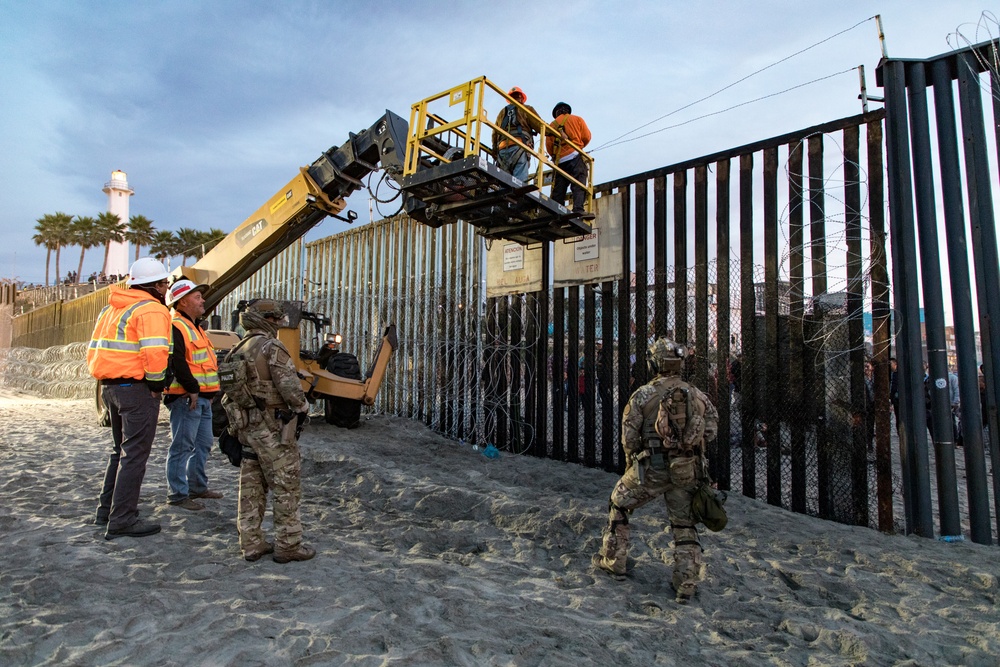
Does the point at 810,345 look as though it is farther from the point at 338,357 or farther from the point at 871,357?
the point at 338,357

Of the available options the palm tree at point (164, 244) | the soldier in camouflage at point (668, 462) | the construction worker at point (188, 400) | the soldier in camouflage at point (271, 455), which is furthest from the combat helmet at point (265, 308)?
the palm tree at point (164, 244)

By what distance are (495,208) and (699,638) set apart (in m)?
4.73

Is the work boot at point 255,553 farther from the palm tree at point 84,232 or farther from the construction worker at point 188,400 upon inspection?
the palm tree at point 84,232

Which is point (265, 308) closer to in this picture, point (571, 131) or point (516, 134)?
point (516, 134)

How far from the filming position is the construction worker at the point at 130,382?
429cm

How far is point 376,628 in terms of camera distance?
3125 millimetres

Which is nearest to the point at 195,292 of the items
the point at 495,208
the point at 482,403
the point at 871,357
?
the point at 495,208

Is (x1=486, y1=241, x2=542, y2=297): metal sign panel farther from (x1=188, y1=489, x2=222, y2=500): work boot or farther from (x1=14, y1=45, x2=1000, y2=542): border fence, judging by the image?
(x1=188, y1=489, x2=222, y2=500): work boot

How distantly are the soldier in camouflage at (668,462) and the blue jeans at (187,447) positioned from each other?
3.63 meters

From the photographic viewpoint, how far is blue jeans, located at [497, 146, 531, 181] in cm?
649

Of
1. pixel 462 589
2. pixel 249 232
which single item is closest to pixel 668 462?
pixel 462 589

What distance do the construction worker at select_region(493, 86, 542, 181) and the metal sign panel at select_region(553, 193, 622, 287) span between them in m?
1.45

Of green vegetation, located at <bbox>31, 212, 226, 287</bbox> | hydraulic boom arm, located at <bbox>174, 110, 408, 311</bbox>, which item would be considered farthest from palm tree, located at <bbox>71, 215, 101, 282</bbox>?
hydraulic boom arm, located at <bbox>174, 110, 408, 311</bbox>

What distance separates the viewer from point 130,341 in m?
4.35
